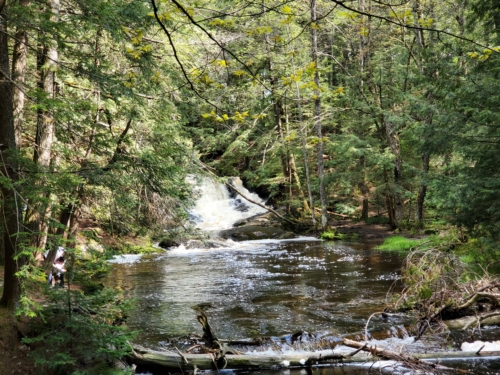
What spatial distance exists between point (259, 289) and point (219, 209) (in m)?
16.7

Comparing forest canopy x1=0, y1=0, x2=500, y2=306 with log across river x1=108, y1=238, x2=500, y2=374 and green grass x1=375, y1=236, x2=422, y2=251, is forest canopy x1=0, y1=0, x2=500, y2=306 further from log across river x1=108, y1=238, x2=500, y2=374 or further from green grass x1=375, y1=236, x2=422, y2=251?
green grass x1=375, y1=236, x2=422, y2=251

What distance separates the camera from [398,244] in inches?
679

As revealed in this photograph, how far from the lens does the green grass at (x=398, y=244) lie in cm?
1666

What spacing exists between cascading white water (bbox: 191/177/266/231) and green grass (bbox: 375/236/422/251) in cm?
956

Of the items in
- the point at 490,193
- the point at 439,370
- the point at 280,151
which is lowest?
the point at 439,370

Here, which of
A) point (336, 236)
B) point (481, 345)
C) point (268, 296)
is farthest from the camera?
point (336, 236)

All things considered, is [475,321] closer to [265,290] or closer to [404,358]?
[404,358]

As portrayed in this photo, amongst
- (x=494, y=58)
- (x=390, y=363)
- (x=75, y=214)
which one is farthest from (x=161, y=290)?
(x=494, y=58)

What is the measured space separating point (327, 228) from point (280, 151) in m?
6.06

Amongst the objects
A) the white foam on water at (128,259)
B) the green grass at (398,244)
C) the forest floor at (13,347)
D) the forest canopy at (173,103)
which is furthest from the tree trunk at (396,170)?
the forest floor at (13,347)

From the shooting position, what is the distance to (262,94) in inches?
920

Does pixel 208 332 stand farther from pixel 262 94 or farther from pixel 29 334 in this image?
pixel 262 94

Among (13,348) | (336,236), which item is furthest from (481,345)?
(336,236)

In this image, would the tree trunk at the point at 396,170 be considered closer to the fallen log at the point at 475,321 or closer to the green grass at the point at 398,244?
the green grass at the point at 398,244
